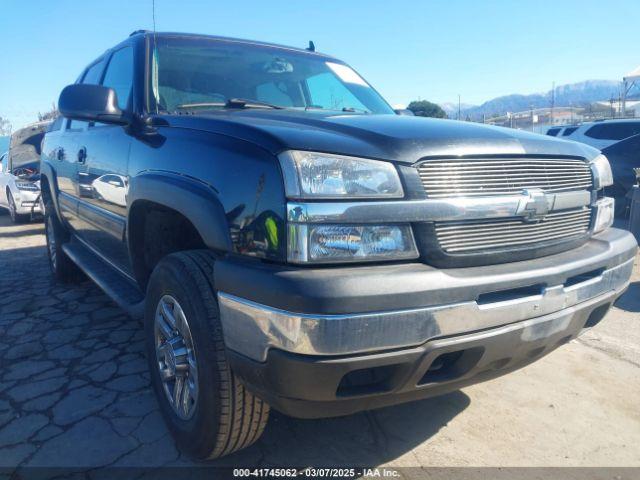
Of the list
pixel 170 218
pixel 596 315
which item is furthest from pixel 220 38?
pixel 596 315

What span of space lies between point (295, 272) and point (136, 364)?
2116 mm

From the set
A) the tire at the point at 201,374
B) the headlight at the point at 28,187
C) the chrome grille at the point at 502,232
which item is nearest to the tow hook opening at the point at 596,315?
the chrome grille at the point at 502,232

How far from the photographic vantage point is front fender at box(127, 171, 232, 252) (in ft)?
6.08

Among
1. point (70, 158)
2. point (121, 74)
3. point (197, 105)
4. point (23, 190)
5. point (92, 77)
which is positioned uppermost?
point (92, 77)

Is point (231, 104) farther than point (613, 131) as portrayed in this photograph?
No

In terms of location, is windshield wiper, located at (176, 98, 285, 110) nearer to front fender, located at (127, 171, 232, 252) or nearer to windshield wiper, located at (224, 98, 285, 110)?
windshield wiper, located at (224, 98, 285, 110)

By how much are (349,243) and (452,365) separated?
620 mm

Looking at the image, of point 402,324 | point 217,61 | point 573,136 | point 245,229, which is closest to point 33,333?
→ point 217,61

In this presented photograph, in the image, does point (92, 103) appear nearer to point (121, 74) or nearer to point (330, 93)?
point (121, 74)

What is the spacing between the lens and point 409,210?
5.73ft

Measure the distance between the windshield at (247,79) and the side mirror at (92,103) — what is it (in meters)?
0.20

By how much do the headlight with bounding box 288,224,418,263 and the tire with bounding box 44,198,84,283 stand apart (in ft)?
13.0

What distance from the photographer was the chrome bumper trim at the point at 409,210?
1.65 meters

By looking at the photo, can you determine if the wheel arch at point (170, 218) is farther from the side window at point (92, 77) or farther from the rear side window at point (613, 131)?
the rear side window at point (613, 131)
